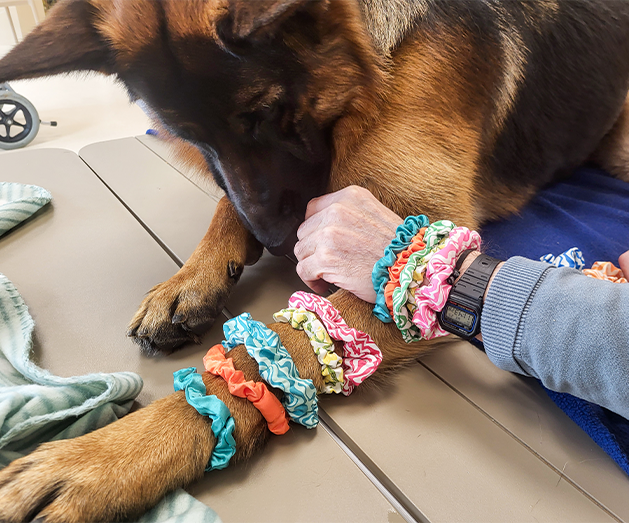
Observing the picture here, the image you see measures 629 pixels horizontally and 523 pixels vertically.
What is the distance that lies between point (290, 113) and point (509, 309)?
0.56 metres

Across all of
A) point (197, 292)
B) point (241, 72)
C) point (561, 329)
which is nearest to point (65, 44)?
point (241, 72)

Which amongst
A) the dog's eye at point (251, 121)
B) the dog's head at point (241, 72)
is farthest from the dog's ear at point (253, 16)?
the dog's eye at point (251, 121)

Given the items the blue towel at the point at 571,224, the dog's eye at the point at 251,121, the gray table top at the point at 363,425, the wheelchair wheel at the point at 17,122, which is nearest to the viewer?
the gray table top at the point at 363,425

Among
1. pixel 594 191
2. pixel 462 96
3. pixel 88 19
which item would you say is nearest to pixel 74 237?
pixel 88 19

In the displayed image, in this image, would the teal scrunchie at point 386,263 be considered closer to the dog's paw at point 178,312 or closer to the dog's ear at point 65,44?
the dog's paw at point 178,312

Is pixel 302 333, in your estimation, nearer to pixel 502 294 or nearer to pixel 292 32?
pixel 502 294

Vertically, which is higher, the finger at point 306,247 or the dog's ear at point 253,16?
the dog's ear at point 253,16

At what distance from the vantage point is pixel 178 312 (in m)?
0.95

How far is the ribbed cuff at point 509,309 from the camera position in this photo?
684mm

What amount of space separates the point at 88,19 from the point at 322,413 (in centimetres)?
91

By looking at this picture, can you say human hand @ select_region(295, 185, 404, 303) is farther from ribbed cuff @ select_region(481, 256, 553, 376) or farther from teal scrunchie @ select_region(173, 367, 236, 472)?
teal scrunchie @ select_region(173, 367, 236, 472)

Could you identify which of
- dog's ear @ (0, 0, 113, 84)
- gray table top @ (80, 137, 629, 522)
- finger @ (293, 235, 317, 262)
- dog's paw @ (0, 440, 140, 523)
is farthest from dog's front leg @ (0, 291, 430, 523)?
dog's ear @ (0, 0, 113, 84)

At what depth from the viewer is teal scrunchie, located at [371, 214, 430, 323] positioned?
0.84 m

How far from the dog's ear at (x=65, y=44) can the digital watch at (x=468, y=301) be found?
32.0 inches
